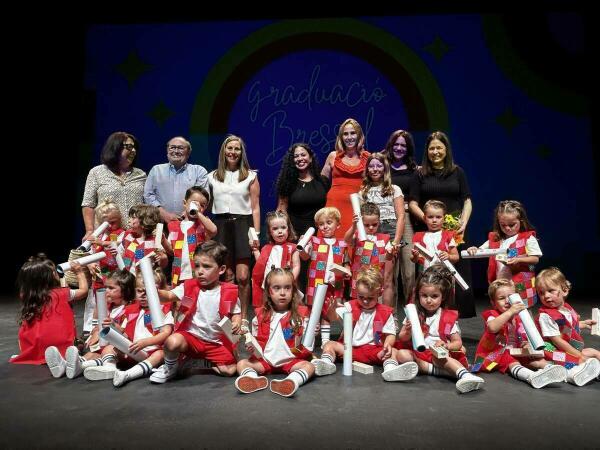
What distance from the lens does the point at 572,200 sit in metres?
7.08

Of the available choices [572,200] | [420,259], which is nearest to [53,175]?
[420,259]

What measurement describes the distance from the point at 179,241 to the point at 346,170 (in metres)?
1.54

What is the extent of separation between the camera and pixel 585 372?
323cm

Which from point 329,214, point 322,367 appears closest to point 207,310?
point 322,367

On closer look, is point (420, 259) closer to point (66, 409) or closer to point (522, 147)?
point (66, 409)

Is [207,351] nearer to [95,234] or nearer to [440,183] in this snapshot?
[95,234]

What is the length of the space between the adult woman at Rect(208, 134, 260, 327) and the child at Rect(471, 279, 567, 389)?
196 centimetres


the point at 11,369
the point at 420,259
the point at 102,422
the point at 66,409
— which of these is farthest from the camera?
the point at 420,259

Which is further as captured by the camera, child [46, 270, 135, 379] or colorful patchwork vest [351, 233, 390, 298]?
colorful patchwork vest [351, 233, 390, 298]

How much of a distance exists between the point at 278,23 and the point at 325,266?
4015mm

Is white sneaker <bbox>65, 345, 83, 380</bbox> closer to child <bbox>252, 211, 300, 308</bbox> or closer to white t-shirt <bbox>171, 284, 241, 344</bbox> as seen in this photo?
white t-shirt <bbox>171, 284, 241, 344</bbox>

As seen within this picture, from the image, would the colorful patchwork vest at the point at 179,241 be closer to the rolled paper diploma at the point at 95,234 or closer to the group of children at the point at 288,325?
the group of children at the point at 288,325

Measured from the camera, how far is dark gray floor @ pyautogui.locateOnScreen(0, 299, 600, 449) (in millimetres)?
2387

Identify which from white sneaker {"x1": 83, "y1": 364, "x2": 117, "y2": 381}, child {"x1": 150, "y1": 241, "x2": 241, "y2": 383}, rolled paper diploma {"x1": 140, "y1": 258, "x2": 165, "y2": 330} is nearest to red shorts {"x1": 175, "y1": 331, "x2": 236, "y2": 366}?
child {"x1": 150, "y1": 241, "x2": 241, "y2": 383}
